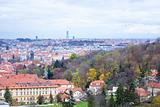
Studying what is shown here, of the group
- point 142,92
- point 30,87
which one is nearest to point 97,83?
point 30,87

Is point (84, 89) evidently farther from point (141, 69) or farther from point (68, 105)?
point (68, 105)

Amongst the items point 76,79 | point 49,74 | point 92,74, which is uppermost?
point 92,74

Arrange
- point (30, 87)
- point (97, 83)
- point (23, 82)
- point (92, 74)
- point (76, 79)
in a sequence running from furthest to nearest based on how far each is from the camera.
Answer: point (92, 74) < point (76, 79) < point (23, 82) < point (30, 87) < point (97, 83)

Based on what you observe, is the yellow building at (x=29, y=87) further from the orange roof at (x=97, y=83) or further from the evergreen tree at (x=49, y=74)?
the evergreen tree at (x=49, y=74)

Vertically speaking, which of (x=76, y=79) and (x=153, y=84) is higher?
(x=153, y=84)

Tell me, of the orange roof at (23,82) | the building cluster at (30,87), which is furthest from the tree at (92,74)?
the orange roof at (23,82)

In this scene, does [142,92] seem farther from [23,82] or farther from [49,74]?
[49,74]

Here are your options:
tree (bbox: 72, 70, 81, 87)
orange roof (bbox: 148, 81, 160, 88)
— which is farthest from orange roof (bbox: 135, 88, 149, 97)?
tree (bbox: 72, 70, 81, 87)

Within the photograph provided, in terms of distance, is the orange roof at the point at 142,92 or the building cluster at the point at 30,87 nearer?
the orange roof at the point at 142,92

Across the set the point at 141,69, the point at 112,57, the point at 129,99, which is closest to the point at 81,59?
the point at 112,57

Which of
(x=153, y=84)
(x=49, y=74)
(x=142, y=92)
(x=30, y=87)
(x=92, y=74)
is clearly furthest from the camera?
(x=49, y=74)

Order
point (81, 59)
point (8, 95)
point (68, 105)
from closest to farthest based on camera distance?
point (68, 105)
point (8, 95)
point (81, 59)
